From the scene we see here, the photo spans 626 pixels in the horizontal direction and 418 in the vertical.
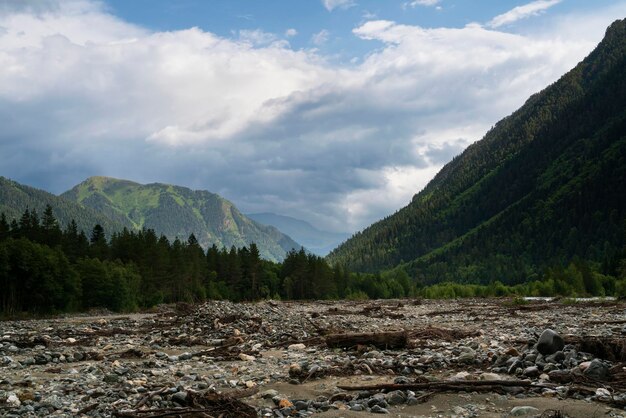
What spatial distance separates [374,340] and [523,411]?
32.9 ft

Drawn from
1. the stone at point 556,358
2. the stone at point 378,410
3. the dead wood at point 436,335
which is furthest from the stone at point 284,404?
the dead wood at point 436,335

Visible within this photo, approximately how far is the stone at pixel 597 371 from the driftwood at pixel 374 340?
783cm

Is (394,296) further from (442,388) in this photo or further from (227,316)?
(442,388)

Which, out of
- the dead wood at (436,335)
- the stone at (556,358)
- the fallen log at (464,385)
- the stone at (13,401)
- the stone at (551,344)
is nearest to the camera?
the fallen log at (464,385)

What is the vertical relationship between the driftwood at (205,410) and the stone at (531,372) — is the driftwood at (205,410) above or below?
below

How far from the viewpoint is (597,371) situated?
37.5 feet

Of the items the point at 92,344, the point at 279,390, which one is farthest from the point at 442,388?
the point at 92,344

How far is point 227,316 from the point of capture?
3127 centimetres

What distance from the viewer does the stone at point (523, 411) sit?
9.17m

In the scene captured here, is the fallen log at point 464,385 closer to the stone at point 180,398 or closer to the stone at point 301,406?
the stone at point 301,406

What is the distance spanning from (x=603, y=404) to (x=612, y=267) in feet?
448

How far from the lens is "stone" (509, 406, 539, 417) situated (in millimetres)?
9172

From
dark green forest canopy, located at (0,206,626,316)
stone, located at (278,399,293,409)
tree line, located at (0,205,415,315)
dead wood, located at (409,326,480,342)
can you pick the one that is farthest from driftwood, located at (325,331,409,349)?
tree line, located at (0,205,415,315)

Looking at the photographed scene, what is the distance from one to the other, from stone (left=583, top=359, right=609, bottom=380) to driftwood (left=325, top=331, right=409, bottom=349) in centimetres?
783
